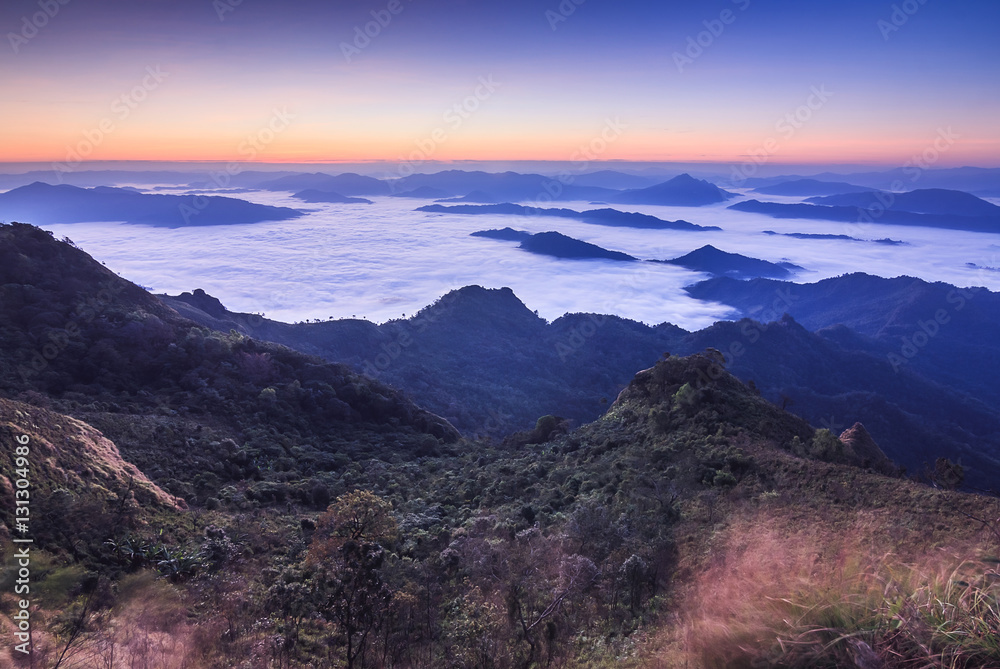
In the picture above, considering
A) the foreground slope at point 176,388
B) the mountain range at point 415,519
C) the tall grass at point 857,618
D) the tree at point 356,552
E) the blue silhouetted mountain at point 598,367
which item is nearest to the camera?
the tall grass at point 857,618

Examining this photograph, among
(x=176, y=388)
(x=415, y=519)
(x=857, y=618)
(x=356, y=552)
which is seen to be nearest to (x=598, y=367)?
(x=176, y=388)

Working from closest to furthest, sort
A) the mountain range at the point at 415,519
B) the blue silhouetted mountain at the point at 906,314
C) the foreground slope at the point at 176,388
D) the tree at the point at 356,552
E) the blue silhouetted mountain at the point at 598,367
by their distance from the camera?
the mountain range at the point at 415,519, the tree at the point at 356,552, the foreground slope at the point at 176,388, the blue silhouetted mountain at the point at 598,367, the blue silhouetted mountain at the point at 906,314

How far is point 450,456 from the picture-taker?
3025 cm

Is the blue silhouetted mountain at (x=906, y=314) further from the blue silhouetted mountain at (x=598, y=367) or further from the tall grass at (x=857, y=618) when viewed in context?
the tall grass at (x=857, y=618)

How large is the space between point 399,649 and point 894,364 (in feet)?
366

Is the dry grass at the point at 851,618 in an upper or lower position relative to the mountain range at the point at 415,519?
upper

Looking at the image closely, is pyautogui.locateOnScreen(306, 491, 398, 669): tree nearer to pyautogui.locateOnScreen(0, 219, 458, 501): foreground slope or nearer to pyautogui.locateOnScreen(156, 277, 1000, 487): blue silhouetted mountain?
pyautogui.locateOnScreen(0, 219, 458, 501): foreground slope

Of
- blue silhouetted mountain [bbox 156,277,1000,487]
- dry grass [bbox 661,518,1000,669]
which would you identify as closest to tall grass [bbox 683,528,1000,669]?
dry grass [bbox 661,518,1000,669]

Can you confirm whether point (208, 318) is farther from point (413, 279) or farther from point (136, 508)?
point (413, 279)

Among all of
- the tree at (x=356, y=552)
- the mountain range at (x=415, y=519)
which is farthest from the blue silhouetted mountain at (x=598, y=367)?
the tree at (x=356, y=552)

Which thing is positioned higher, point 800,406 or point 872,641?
point 872,641

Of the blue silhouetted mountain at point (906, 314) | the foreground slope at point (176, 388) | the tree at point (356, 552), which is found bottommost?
the blue silhouetted mountain at point (906, 314)

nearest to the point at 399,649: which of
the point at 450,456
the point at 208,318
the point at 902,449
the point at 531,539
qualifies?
the point at 531,539

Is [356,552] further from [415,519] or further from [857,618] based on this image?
[415,519]
